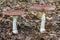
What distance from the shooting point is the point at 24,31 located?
428cm

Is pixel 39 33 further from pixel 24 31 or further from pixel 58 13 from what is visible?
pixel 58 13

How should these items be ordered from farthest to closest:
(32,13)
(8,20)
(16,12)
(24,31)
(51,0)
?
(51,0)
(32,13)
(8,20)
(24,31)
(16,12)

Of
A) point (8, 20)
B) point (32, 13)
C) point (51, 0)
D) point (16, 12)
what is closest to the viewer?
point (16, 12)

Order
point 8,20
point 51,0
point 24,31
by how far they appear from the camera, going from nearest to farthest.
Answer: point 24,31 → point 8,20 → point 51,0

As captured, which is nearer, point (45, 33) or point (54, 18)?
point (45, 33)

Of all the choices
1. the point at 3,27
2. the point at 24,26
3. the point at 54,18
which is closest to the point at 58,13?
the point at 54,18

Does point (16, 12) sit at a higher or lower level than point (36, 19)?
Result: higher

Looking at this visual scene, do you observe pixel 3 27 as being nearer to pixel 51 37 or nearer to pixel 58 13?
pixel 51 37

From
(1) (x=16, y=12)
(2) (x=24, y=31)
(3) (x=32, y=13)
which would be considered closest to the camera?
(1) (x=16, y=12)

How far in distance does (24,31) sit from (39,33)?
39 centimetres

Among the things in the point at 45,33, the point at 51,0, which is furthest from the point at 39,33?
the point at 51,0

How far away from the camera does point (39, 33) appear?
4102 millimetres

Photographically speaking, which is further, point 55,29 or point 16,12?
point 55,29

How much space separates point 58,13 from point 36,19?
0.94 metres
